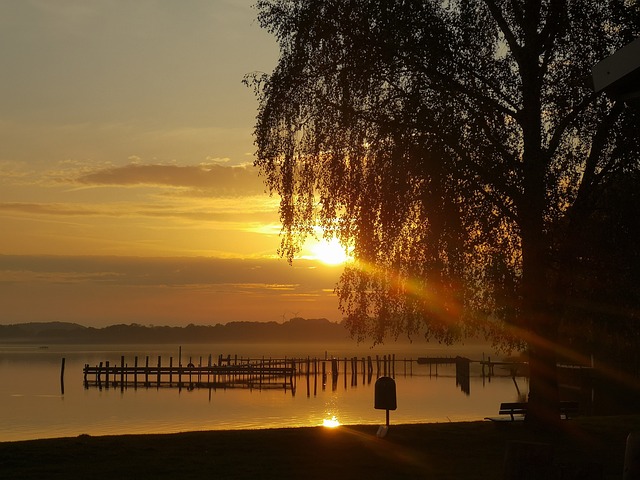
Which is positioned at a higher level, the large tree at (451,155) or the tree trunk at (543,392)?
the large tree at (451,155)

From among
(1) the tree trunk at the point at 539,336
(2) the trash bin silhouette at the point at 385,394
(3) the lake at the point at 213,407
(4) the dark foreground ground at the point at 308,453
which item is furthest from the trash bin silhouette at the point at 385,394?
(3) the lake at the point at 213,407

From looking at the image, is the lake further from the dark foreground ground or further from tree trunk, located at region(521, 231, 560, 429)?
the dark foreground ground

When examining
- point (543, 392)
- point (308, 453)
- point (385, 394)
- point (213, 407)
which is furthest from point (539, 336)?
point (213, 407)

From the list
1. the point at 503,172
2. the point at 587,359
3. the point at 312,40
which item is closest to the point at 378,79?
the point at 312,40

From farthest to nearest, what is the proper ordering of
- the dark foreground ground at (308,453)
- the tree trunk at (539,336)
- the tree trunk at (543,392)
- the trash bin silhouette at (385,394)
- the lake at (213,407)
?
the lake at (213,407) → the trash bin silhouette at (385,394) → the tree trunk at (543,392) → the tree trunk at (539,336) → the dark foreground ground at (308,453)

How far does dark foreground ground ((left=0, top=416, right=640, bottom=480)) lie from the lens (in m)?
14.6

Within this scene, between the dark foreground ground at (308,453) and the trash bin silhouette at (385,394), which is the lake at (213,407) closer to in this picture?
the trash bin silhouette at (385,394)

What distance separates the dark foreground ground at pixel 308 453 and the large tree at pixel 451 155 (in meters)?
1.88

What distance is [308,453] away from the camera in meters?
16.5

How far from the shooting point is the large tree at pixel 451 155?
17.0 m

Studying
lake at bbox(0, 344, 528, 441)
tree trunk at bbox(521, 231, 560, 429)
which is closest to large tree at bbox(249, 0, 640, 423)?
tree trunk at bbox(521, 231, 560, 429)

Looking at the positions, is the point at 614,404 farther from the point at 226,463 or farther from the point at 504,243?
the point at 226,463

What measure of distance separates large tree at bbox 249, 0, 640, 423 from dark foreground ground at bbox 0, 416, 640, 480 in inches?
73.9

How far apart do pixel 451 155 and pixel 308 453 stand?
670 centimetres
